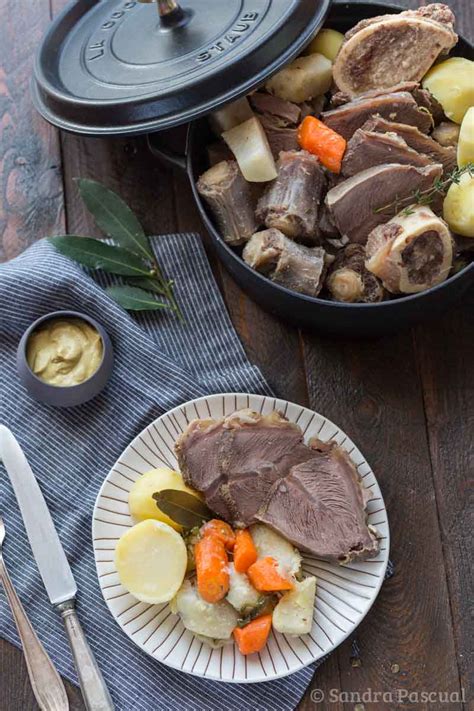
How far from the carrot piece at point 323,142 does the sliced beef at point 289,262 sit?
249 mm

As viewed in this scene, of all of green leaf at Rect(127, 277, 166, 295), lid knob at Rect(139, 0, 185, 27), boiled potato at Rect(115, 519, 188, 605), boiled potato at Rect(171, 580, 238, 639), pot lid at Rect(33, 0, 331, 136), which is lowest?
boiled potato at Rect(171, 580, 238, 639)

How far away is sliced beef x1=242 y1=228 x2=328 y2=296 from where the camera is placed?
2.27 metres

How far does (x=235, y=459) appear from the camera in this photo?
7.45ft

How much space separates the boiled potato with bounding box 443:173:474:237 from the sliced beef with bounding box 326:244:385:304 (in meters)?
0.26

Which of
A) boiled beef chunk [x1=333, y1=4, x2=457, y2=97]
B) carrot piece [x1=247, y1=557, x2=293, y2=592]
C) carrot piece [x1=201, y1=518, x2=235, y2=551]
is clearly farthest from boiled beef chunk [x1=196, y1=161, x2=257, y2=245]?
carrot piece [x1=247, y1=557, x2=293, y2=592]

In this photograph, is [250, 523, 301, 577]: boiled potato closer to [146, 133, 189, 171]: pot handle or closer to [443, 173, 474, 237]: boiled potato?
[443, 173, 474, 237]: boiled potato

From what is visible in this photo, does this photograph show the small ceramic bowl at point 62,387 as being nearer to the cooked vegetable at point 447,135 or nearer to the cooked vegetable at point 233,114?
the cooked vegetable at point 233,114

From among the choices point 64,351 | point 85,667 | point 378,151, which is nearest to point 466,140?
point 378,151

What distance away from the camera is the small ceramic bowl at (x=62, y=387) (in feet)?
7.85

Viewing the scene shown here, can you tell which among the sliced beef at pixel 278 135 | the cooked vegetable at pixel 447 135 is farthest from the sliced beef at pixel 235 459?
the cooked vegetable at pixel 447 135

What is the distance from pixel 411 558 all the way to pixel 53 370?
1.20 metres

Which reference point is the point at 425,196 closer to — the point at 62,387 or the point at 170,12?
the point at 170,12

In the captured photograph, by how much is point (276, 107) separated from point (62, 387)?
3.40 feet

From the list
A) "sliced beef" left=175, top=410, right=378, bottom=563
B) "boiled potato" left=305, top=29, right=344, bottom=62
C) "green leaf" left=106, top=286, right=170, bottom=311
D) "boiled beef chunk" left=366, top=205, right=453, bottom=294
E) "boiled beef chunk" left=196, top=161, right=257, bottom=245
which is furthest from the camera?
"green leaf" left=106, top=286, right=170, bottom=311
